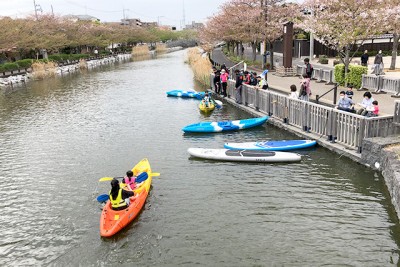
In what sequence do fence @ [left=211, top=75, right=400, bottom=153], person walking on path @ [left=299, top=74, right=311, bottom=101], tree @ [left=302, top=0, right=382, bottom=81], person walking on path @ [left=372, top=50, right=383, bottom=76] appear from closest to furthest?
fence @ [left=211, top=75, right=400, bottom=153] → person walking on path @ [left=299, top=74, right=311, bottom=101] → tree @ [left=302, top=0, right=382, bottom=81] → person walking on path @ [left=372, top=50, right=383, bottom=76]

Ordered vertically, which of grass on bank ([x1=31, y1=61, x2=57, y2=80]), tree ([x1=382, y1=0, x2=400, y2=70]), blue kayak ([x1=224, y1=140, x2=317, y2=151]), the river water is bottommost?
the river water

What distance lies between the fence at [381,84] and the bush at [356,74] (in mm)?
252

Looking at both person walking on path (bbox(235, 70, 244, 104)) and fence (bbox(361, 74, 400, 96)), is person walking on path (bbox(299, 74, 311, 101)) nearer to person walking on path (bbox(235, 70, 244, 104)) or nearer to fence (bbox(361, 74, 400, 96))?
person walking on path (bbox(235, 70, 244, 104))

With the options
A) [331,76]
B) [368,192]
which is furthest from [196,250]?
[331,76]

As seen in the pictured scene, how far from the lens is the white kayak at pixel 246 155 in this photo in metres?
12.8

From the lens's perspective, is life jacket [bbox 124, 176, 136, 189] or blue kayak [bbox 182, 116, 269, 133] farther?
blue kayak [bbox 182, 116, 269, 133]

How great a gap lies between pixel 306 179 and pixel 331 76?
46.8ft

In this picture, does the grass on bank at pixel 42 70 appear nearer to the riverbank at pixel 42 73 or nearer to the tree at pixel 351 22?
the riverbank at pixel 42 73

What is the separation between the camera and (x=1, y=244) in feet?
28.9

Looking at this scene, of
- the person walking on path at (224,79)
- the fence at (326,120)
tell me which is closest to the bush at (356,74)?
the fence at (326,120)

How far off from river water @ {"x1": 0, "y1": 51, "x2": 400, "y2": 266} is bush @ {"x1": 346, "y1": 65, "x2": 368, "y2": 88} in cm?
749

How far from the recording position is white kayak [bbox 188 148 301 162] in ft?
41.9

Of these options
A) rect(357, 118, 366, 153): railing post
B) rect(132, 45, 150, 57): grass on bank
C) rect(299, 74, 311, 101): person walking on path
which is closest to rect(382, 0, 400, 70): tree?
rect(299, 74, 311, 101): person walking on path

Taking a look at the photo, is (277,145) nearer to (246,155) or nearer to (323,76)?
(246,155)
